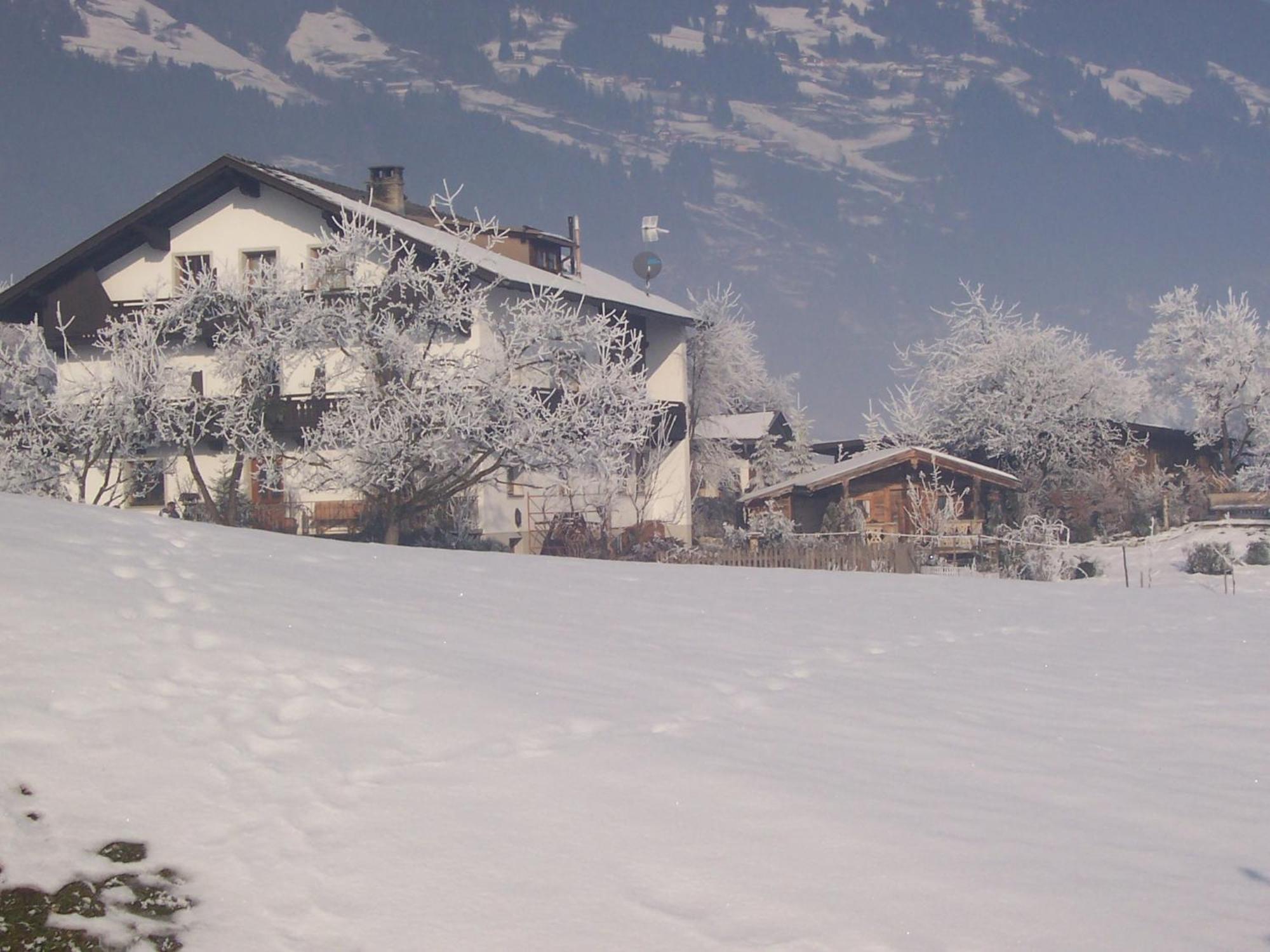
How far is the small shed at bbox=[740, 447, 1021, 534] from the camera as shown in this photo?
40.8 m

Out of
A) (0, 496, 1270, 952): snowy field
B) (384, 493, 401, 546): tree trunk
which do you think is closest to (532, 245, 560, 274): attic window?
(384, 493, 401, 546): tree trunk

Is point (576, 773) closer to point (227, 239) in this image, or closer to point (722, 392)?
point (227, 239)

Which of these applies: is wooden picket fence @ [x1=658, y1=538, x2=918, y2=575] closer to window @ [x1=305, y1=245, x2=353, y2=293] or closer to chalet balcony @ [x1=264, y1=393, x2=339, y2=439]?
chalet balcony @ [x1=264, y1=393, x2=339, y2=439]

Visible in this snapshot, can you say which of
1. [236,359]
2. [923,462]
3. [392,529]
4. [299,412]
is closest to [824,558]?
[392,529]

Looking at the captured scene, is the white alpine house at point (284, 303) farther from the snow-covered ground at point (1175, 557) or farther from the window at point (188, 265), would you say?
the snow-covered ground at point (1175, 557)

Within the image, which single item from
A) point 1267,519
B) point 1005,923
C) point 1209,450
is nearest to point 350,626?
point 1005,923

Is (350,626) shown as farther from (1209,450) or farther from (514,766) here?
(1209,450)

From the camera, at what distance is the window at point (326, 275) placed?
30703mm

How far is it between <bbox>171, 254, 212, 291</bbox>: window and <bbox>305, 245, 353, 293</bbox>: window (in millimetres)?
4092

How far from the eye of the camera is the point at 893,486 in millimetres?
42031

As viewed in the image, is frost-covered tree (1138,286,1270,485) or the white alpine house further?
frost-covered tree (1138,286,1270,485)

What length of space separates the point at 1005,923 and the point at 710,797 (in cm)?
152

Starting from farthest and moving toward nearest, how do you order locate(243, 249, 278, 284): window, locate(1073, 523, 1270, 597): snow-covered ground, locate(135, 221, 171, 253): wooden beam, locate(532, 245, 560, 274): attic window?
locate(532, 245, 560, 274): attic window → locate(135, 221, 171, 253): wooden beam → locate(243, 249, 278, 284): window → locate(1073, 523, 1270, 597): snow-covered ground

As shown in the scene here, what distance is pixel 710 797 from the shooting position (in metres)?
5.86
